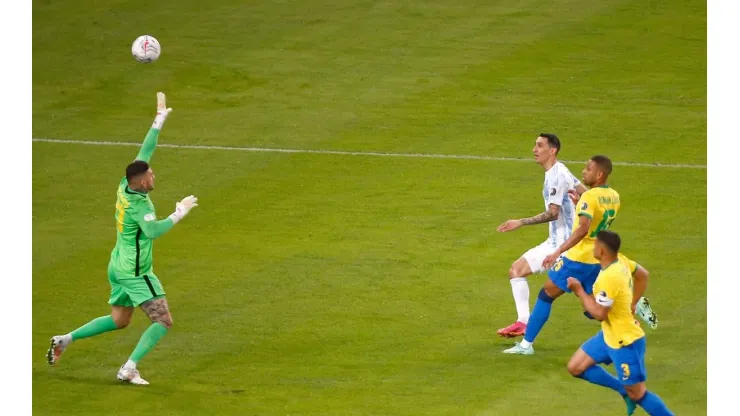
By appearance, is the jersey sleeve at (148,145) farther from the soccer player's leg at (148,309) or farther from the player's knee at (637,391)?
the player's knee at (637,391)

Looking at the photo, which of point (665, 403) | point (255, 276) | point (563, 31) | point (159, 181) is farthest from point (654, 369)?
point (563, 31)

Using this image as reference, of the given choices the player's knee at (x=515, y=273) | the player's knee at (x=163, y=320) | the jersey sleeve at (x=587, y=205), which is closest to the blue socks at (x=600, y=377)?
the jersey sleeve at (x=587, y=205)

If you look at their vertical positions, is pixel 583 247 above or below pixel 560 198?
below

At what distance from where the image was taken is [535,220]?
43.2 ft

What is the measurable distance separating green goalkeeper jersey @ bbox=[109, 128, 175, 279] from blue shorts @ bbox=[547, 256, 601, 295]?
3.77 m

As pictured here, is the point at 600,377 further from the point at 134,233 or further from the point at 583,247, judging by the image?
the point at 134,233

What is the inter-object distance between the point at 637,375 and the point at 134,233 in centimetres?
472

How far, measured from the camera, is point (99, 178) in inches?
748

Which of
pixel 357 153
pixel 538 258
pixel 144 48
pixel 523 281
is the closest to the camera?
pixel 538 258

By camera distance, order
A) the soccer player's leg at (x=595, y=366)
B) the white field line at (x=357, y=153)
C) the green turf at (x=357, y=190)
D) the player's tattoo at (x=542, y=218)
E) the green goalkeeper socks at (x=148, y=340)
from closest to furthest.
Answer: the soccer player's leg at (x=595, y=366) < the green goalkeeper socks at (x=148, y=340) < the green turf at (x=357, y=190) < the player's tattoo at (x=542, y=218) < the white field line at (x=357, y=153)

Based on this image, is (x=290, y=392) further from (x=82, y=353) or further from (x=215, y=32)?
(x=215, y=32)

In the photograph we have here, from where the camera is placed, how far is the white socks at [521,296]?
45.0 ft

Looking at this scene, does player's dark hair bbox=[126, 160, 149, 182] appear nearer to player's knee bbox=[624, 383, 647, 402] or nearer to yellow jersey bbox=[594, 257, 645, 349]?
yellow jersey bbox=[594, 257, 645, 349]

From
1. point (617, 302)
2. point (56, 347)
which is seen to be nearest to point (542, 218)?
point (617, 302)
